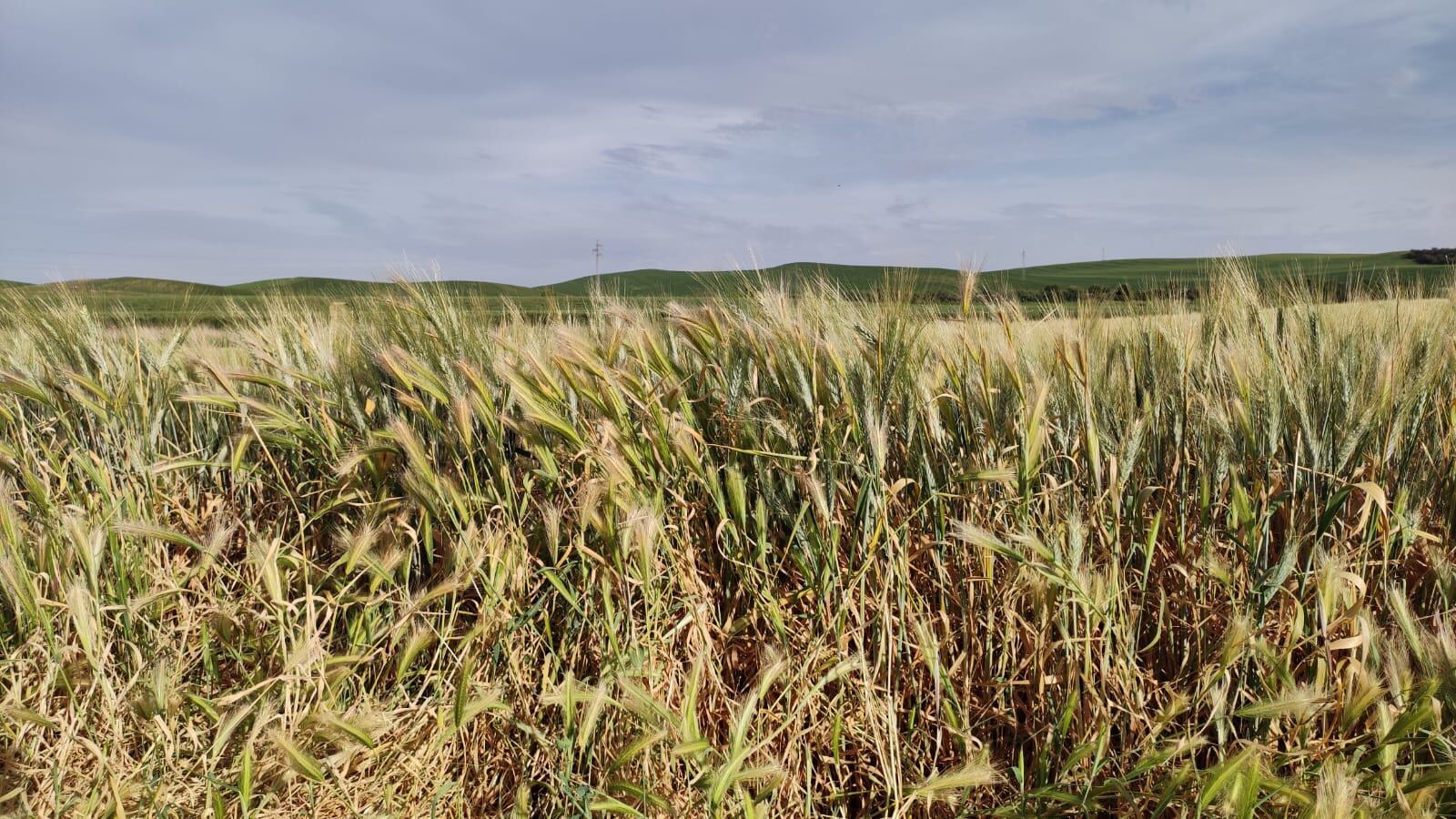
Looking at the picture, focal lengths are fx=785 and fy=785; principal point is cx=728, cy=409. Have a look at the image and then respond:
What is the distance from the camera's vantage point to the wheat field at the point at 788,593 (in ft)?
4.43

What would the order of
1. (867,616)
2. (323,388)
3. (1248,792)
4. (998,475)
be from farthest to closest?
(323,388)
(867,616)
(998,475)
(1248,792)

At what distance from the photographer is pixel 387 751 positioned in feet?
4.97

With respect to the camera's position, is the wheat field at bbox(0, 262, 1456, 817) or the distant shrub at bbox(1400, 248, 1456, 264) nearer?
the wheat field at bbox(0, 262, 1456, 817)

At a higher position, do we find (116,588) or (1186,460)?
(1186,460)

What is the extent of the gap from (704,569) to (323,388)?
3.91 feet

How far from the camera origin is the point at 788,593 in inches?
62.9

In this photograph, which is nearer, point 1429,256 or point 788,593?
point 788,593

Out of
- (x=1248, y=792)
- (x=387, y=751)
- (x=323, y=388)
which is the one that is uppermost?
(x=323, y=388)

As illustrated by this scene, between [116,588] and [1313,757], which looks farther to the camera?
[116,588]

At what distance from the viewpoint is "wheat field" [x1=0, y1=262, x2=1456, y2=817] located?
1.35 meters

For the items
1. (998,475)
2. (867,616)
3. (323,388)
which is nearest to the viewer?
(998,475)

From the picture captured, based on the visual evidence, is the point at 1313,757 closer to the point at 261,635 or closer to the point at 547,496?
the point at 547,496

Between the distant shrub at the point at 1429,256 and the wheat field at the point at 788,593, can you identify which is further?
the distant shrub at the point at 1429,256

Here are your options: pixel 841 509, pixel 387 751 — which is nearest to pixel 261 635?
pixel 387 751
